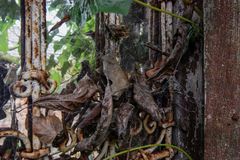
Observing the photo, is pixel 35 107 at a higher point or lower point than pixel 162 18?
lower

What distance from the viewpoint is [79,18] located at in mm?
968

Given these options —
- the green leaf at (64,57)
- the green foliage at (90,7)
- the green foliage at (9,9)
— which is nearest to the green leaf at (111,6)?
the green foliage at (90,7)

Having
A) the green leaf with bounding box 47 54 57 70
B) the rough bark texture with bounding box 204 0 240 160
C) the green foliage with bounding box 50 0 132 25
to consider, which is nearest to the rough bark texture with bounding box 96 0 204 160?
the rough bark texture with bounding box 204 0 240 160

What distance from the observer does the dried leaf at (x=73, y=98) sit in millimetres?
856

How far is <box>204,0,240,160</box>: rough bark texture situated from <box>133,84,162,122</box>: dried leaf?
0.15 metres

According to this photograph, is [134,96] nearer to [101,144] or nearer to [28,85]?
[101,144]

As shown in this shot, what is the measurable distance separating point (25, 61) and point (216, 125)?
1.77ft

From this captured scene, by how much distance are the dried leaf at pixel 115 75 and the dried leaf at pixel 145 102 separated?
0.13 feet

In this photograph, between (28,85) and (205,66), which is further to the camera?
(205,66)

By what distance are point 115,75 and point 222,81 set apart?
30 cm

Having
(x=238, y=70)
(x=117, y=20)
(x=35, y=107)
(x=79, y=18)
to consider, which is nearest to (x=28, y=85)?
(x=35, y=107)

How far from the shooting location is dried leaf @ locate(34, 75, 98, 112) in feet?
2.81

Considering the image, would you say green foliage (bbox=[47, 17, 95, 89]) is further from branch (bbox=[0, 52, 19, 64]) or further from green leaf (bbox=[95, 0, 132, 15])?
green leaf (bbox=[95, 0, 132, 15])

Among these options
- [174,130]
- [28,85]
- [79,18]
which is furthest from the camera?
[174,130]
